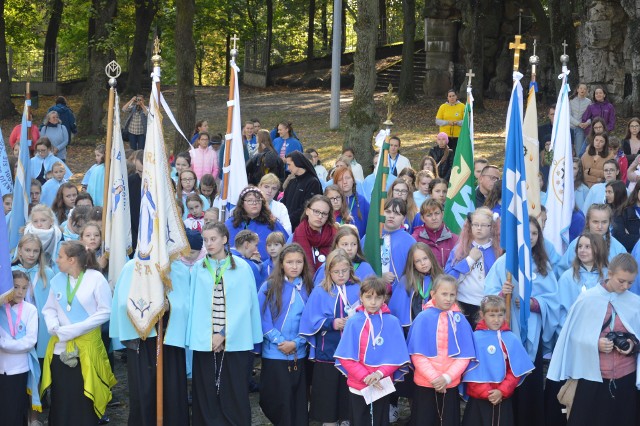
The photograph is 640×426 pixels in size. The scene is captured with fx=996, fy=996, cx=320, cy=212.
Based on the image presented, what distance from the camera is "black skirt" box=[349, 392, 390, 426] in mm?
7625

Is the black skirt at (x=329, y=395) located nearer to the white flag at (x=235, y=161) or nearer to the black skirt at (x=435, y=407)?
the black skirt at (x=435, y=407)

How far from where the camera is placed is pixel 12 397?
7836 mm

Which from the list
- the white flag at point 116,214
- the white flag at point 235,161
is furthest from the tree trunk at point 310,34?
the white flag at point 116,214

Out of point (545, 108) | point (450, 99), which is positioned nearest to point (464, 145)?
point (450, 99)

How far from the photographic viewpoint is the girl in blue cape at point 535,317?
8125 mm

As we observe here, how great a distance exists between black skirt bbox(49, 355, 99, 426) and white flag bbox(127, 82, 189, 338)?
2.26ft

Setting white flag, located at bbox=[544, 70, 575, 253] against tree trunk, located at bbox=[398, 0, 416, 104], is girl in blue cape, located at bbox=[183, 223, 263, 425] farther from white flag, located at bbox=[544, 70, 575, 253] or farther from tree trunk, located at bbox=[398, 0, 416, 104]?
tree trunk, located at bbox=[398, 0, 416, 104]

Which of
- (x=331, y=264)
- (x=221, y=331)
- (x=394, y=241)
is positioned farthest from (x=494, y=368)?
(x=221, y=331)

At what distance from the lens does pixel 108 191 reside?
9.66 metres

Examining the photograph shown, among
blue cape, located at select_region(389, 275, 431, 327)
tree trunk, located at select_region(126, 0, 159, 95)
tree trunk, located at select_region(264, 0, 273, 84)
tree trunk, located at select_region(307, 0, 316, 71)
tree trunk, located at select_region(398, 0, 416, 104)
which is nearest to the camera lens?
blue cape, located at select_region(389, 275, 431, 327)

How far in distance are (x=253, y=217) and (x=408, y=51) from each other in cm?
2107

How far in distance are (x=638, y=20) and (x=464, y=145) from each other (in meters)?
13.3

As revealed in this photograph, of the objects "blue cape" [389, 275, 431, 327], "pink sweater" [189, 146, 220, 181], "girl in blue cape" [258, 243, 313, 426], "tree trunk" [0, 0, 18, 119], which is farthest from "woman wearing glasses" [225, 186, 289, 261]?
"tree trunk" [0, 0, 18, 119]

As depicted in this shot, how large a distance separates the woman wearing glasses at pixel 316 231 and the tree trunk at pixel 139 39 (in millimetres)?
23015
